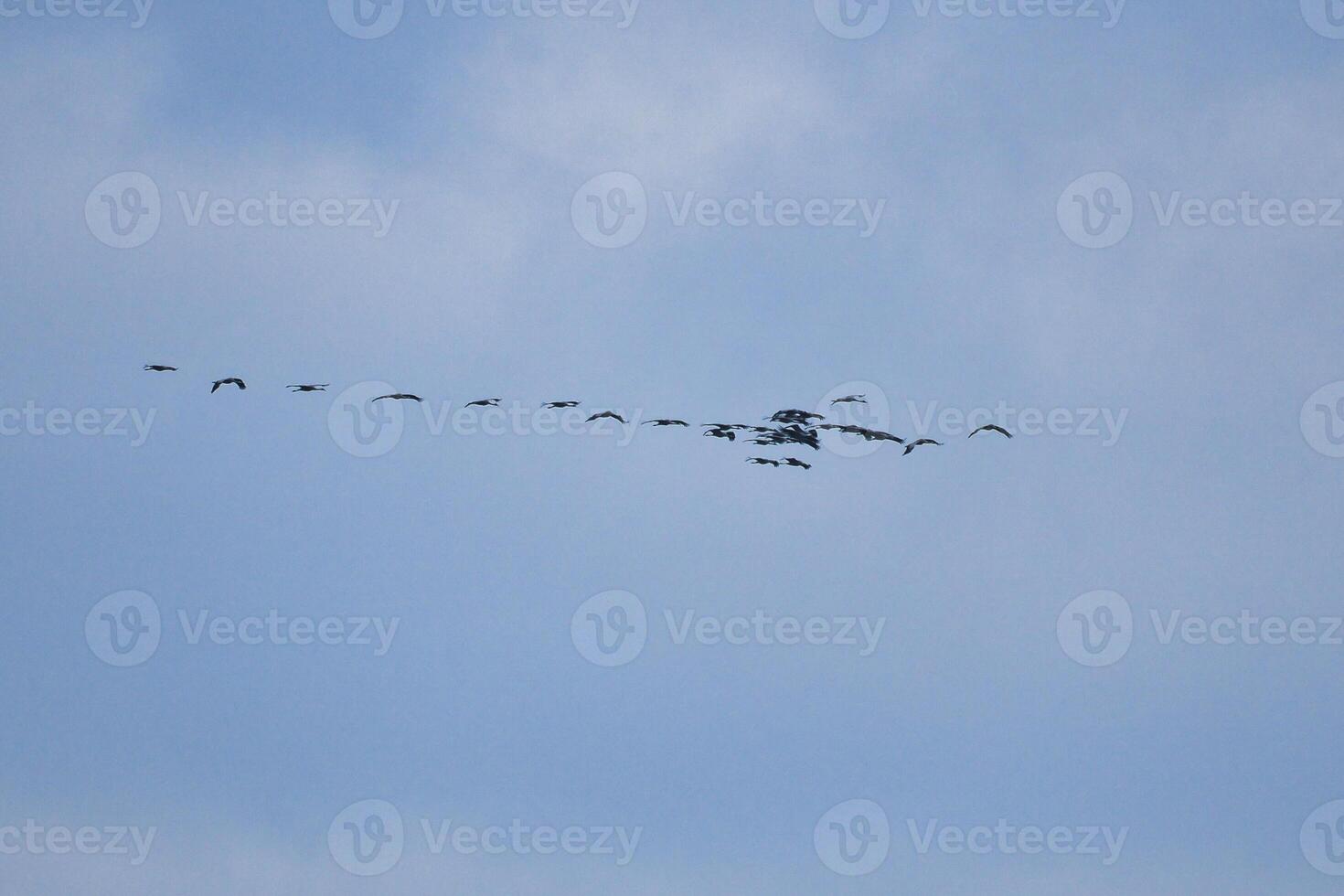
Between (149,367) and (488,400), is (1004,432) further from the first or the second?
(149,367)

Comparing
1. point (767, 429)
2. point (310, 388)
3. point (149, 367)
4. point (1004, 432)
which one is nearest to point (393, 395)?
point (310, 388)

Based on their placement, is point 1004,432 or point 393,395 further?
point 393,395

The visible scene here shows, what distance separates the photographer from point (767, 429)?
6116 centimetres

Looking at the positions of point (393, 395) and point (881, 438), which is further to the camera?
point (393, 395)

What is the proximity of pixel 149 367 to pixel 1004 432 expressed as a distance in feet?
82.6

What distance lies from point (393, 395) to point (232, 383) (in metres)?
4.88

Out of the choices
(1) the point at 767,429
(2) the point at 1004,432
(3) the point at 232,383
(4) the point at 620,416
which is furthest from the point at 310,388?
(2) the point at 1004,432

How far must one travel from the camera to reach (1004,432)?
6003 cm

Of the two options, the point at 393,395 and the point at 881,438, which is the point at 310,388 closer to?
the point at 393,395

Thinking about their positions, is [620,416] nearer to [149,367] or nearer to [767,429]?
[767,429]

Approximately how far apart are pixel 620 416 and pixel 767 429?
4368 mm

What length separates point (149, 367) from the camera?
6175cm

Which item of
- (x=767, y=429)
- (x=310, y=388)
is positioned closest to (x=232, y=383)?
(x=310, y=388)

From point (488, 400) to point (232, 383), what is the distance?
781 centimetres
